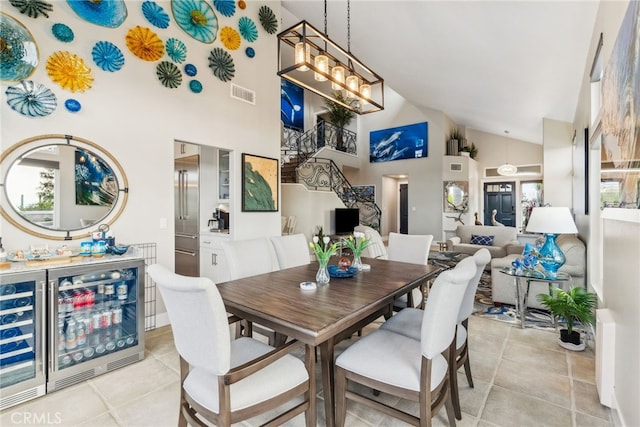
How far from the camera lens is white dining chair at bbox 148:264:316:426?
1.32m

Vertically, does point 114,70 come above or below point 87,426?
above

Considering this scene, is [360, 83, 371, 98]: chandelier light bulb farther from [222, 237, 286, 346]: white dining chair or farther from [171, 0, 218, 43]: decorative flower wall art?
[171, 0, 218, 43]: decorative flower wall art

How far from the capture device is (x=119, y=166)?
121 inches

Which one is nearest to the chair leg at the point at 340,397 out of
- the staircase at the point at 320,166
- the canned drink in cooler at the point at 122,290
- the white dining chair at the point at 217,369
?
the white dining chair at the point at 217,369

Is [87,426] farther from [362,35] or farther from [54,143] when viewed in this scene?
[362,35]

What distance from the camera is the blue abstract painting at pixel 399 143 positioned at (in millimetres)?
9930

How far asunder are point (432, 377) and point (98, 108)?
3.63 m

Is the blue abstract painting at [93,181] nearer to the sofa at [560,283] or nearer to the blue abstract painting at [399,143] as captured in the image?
the sofa at [560,283]

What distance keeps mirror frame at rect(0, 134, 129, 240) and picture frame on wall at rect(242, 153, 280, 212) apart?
5.20 ft

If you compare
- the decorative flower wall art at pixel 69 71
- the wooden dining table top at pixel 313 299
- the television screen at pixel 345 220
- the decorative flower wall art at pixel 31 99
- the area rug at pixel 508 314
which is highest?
the decorative flower wall art at pixel 69 71

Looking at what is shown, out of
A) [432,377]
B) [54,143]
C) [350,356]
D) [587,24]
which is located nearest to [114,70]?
[54,143]

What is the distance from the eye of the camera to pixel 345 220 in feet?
26.3

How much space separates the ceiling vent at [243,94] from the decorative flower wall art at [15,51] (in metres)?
2.06

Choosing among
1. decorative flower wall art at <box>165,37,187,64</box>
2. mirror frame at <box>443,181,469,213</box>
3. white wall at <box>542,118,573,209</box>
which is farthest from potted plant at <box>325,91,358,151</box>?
decorative flower wall art at <box>165,37,187,64</box>
